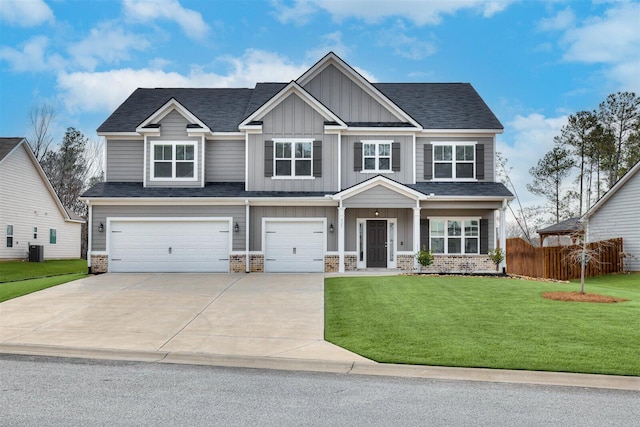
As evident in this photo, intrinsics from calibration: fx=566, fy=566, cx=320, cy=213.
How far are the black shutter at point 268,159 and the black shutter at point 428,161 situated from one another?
6507 millimetres

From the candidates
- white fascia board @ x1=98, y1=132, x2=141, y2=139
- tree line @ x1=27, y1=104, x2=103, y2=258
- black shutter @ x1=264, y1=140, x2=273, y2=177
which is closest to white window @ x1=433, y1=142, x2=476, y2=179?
black shutter @ x1=264, y1=140, x2=273, y2=177

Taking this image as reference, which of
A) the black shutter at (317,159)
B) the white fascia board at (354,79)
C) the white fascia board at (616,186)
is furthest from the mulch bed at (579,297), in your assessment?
the white fascia board at (616,186)

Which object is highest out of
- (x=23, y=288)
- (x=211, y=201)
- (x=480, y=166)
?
(x=480, y=166)

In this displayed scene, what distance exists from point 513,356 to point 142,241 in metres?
17.3

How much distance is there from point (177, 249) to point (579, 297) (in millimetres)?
14881

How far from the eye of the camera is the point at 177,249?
22734 millimetres

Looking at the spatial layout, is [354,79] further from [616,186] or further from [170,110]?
[616,186]

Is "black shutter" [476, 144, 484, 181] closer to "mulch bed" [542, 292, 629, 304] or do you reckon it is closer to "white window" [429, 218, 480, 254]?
"white window" [429, 218, 480, 254]

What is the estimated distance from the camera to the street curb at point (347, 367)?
305 inches

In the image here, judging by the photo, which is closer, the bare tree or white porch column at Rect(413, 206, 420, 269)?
white porch column at Rect(413, 206, 420, 269)

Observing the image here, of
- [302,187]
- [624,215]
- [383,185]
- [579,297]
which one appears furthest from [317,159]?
[624,215]

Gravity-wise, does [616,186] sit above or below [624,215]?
above

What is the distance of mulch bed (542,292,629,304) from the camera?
1416 centimetres

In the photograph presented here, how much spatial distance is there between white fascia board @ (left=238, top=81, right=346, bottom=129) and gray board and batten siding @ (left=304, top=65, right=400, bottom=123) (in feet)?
A: 3.72
